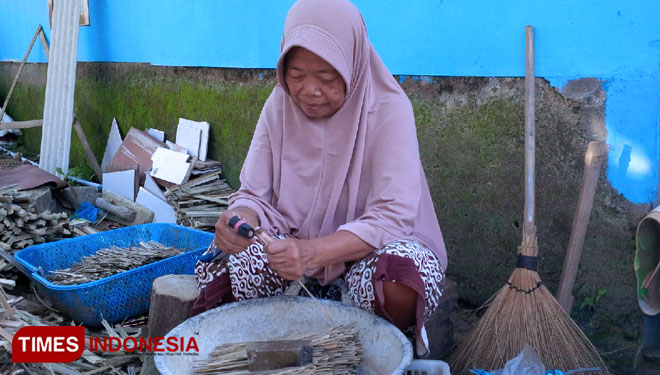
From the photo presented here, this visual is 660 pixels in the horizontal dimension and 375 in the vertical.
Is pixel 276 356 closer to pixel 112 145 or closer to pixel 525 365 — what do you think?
pixel 525 365

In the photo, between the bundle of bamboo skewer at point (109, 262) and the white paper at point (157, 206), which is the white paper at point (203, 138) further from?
the bundle of bamboo skewer at point (109, 262)

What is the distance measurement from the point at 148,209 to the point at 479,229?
116 inches

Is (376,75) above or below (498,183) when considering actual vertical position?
above

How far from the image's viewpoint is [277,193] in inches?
102

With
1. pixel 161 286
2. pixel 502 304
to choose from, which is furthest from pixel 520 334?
pixel 161 286

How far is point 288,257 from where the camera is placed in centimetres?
197

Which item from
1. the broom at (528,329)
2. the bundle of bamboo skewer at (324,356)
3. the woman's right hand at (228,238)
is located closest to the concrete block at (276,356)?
the bundle of bamboo skewer at (324,356)

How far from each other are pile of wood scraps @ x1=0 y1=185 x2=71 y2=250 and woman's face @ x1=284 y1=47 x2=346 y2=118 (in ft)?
8.03

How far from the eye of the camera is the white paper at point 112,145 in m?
6.39

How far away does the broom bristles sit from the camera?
254 centimetres

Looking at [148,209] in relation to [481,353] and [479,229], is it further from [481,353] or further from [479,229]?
[481,353]

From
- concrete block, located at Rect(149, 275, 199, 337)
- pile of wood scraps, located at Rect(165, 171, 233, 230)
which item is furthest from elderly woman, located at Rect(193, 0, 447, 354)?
pile of wood scraps, located at Rect(165, 171, 233, 230)

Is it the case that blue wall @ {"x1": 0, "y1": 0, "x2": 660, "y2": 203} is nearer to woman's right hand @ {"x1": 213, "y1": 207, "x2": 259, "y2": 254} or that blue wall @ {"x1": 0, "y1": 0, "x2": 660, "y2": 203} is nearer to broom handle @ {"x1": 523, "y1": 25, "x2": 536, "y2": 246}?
broom handle @ {"x1": 523, "y1": 25, "x2": 536, "y2": 246}

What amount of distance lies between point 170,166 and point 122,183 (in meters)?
0.73
